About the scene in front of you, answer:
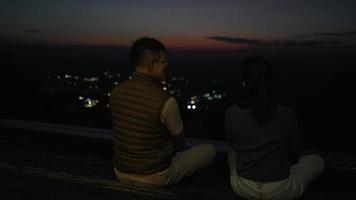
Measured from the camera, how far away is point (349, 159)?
3436 mm

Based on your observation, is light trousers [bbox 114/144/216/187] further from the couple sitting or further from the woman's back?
the woman's back

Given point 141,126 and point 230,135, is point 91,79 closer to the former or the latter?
point 141,126

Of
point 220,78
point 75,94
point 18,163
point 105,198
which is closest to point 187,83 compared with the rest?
point 220,78

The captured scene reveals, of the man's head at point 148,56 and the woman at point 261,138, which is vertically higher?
the man's head at point 148,56

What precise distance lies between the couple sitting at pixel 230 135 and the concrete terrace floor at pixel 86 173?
0.51 feet

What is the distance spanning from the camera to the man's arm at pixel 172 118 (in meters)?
2.79

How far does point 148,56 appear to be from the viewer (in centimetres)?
278

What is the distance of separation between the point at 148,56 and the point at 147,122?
0.45 meters

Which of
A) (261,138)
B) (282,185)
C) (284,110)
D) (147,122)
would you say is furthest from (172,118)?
(282,185)

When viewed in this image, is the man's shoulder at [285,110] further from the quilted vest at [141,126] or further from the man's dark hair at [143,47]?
the man's dark hair at [143,47]

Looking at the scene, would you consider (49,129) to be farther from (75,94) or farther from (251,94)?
(75,94)

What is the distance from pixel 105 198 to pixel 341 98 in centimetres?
1125

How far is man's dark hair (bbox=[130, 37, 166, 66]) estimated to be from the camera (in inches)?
109

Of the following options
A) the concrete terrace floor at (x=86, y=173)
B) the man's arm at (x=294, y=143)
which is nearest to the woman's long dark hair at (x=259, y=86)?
the man's arm at (x=294, y=143)
